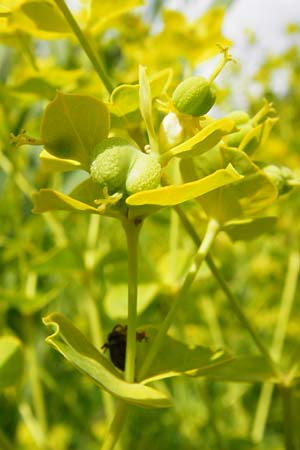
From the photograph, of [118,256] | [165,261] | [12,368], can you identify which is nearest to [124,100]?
[12,368]

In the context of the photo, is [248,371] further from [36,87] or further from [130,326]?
[36,87]

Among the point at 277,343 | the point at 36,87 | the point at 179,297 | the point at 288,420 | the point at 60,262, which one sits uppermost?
the point at 36,87

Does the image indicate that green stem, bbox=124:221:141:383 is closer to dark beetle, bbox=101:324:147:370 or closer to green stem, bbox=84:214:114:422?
dark beetle, bbox=101:324:147:370

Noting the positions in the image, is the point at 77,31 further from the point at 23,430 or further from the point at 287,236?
the point at 23,430

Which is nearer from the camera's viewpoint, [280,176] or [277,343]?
[280,176]

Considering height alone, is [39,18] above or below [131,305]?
above

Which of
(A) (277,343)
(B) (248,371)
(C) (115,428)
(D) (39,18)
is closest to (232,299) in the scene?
(B) (248,371)

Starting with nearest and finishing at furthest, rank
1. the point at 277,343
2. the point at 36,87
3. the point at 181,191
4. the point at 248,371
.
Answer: the point at 181,191
the point at 248,371
the point at 36,87
the point at 277,343
